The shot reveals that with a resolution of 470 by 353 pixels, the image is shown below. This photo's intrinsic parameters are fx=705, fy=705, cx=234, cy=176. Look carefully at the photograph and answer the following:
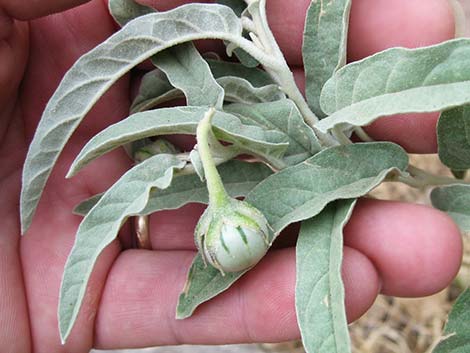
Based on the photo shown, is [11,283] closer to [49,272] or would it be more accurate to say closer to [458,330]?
[49,272]

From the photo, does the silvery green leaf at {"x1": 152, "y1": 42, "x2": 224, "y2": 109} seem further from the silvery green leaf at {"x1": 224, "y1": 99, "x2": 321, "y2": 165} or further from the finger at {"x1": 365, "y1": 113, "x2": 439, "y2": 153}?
the finger at {"x1": 365, "y1": 113, "x2": 439, "y2": 153}

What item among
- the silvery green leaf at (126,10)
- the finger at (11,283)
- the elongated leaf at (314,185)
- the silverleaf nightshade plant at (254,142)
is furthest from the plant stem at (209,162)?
the finger at (11,283)

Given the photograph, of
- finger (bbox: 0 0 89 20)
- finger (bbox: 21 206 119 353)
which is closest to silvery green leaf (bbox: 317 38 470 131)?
finger (bbox: 0 0 89 20)

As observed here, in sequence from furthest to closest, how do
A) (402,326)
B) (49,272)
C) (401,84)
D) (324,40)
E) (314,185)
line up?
(402,326) → (49,272) → (324,40) → (314,185) → (401,84)

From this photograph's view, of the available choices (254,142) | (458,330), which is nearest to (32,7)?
(254,142)

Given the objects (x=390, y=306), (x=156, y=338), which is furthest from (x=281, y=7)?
(x=390, y=306)

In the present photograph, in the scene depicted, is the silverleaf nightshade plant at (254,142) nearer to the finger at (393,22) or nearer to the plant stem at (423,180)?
the plant stem at (423,180)
